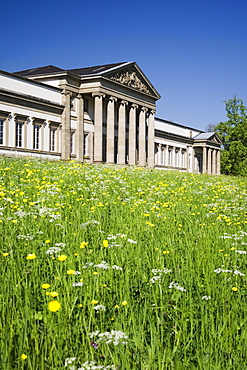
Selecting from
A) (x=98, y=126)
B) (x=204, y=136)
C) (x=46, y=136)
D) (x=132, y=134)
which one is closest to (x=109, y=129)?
(x=98, y=126)

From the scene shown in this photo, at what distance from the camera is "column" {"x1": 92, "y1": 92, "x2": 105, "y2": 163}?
43594 millimetres

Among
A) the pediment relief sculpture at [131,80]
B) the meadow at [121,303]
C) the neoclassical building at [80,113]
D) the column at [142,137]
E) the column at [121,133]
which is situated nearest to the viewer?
the meadow at [121,303]

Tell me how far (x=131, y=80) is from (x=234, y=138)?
32775mm

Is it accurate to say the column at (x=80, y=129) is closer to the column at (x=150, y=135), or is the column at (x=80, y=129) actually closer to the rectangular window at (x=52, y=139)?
the rectangular window at (x=52, y=139)

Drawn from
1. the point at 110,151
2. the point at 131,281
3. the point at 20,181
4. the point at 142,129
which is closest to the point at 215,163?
the point at 142,129

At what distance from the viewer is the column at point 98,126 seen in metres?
43.6

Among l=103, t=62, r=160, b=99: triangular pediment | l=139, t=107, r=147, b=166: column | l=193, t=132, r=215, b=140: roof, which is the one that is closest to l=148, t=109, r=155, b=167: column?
l=139, t=107, r=147, b=166: column

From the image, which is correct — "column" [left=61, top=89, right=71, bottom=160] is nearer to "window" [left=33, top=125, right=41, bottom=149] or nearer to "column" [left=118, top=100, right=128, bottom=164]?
"window" [left=33, top=125, right=41, bottom=149]

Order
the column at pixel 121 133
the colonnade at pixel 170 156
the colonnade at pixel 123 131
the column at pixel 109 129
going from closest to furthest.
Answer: the colonnade at pixel 123 131 < the column at pixel 109 129 < the column at pixel 121 133 < the colonnade at pixel 170 156

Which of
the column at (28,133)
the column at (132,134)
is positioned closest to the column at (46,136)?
the column at (28,133)

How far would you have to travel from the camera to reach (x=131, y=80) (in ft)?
165

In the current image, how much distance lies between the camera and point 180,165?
74000mm

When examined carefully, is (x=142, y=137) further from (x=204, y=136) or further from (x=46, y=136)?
(x=204, y=136)

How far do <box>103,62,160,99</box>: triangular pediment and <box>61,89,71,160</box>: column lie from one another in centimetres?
Answer: 543
